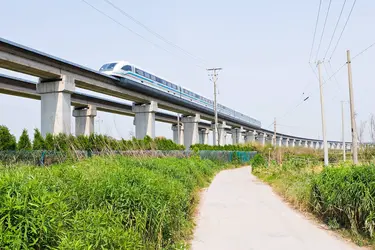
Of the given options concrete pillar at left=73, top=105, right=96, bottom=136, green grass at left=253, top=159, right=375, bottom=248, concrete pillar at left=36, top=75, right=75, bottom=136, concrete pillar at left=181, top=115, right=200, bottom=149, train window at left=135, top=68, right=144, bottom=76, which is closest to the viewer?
green grass at left=253, top=159, right=375, bottom=248

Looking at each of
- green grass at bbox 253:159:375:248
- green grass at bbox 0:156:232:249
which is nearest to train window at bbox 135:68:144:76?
green grass at bbox 253:159:375:248

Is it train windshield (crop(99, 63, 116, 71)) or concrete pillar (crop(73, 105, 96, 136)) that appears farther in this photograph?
concrete pillar (crop(73, 105, 96, 136))

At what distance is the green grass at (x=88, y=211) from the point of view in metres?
3.03

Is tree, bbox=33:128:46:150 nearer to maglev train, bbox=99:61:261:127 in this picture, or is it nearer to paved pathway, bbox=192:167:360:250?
paved pathway, bbox=192:167:360:250

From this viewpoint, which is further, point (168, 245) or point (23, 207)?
point (168, 245)

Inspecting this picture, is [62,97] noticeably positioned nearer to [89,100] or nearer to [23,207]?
[89,100]

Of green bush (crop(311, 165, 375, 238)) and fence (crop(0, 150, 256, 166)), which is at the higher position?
fence (crop(0, 150, 256, 166))

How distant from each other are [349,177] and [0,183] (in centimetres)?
651

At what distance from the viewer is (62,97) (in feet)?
75.3

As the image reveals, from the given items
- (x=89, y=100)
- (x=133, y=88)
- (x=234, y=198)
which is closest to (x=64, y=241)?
(x=234, y=198)

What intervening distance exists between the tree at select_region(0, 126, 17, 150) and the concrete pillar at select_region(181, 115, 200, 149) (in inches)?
1372

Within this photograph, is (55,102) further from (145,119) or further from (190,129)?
(190,129)

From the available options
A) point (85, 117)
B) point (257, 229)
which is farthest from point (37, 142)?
point (85, 117)

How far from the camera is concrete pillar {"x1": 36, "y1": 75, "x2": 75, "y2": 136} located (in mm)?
22703
